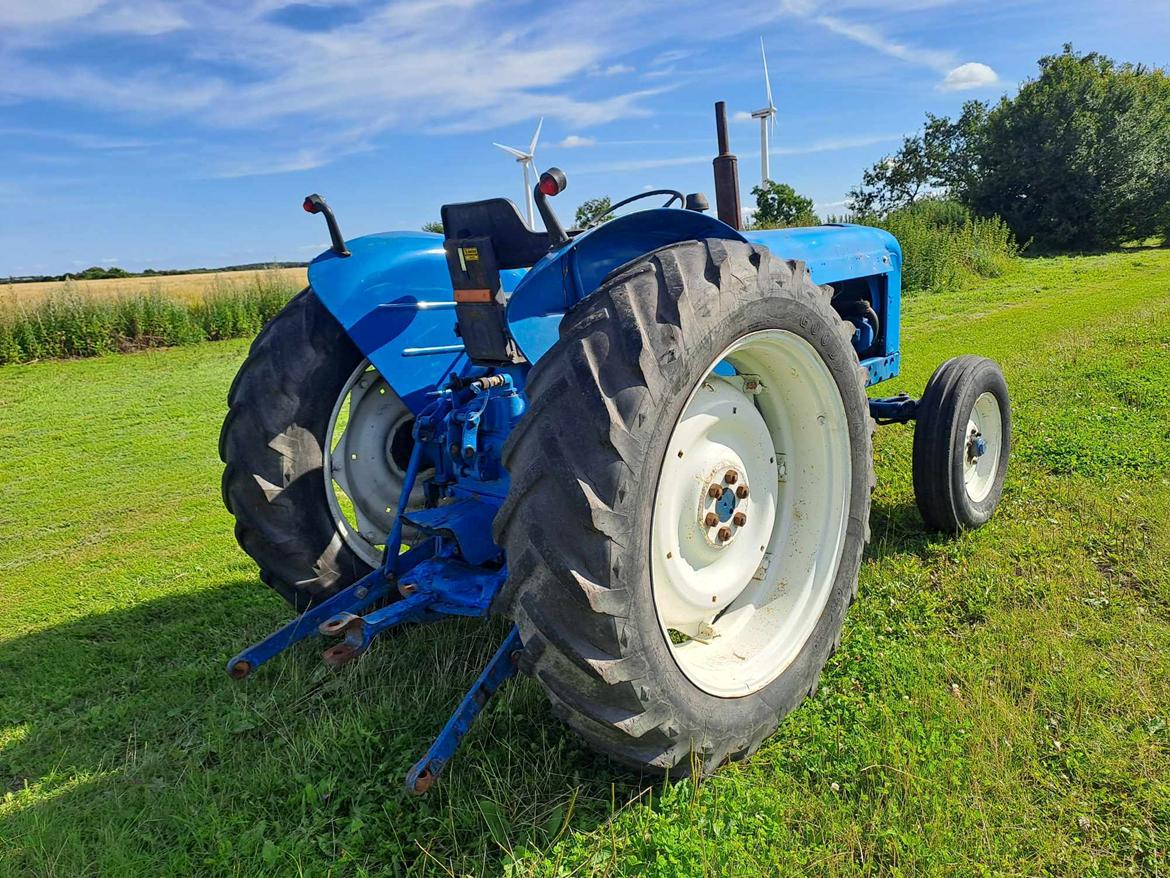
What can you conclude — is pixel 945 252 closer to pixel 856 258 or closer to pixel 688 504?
pixel 856 258

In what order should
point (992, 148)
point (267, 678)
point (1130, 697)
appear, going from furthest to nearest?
1. point (992, 148)
2. point (267, 678)
3. point (1130, 697)

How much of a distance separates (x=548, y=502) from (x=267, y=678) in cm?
185

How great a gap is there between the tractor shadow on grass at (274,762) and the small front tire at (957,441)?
2.12 m

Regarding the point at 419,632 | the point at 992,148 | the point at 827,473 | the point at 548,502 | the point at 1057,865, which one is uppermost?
the point at 992,148

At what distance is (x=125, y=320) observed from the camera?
13.5 m

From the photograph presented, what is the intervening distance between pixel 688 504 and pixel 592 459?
0.65 m

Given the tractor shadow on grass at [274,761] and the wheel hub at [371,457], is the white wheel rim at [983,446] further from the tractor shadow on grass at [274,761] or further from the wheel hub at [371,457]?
the wheel hub at [371,457]

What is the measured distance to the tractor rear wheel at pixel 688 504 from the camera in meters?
1.77

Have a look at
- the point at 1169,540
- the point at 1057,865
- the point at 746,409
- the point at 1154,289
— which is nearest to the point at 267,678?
the point at 746,409

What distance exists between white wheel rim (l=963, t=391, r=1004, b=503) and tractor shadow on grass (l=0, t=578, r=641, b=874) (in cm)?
250

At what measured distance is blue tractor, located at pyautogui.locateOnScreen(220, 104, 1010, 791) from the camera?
1.79 meters

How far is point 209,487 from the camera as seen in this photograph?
19.0 feet

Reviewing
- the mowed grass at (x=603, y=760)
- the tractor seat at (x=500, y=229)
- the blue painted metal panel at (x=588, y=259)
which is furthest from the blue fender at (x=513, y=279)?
the mowed grass at (x=603, y=760)

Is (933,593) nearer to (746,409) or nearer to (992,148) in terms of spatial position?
(746,409)
